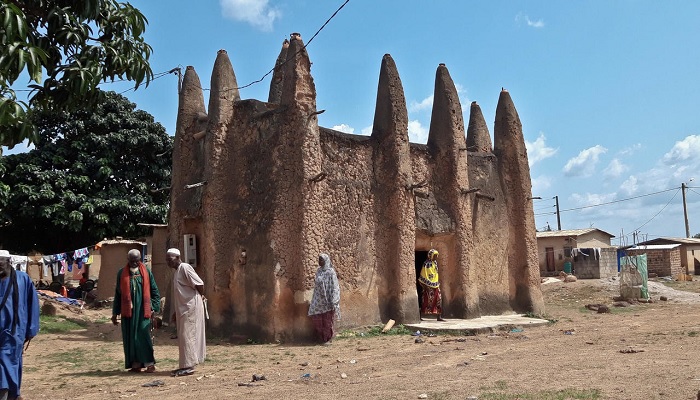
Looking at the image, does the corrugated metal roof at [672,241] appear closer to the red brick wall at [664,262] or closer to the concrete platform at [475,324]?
the red brick wall at [664,262]

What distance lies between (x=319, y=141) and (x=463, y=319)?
18.9 feet

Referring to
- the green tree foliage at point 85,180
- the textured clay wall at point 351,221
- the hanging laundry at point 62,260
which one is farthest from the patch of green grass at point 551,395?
the hanging laundry at point 62,260

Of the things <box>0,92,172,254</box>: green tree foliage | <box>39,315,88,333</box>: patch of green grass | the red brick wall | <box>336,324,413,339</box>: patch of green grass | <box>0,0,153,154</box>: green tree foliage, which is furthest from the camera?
the red brick wall

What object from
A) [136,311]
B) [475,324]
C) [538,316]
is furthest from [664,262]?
[136,311]

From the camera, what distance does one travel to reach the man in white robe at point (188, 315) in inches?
358

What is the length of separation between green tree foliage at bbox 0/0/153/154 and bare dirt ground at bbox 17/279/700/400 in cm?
351

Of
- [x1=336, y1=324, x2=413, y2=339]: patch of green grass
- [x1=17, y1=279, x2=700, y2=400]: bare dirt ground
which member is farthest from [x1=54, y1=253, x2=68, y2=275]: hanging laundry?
[x1=336, y1=324, x2=413, y2=339]: patch of green grass

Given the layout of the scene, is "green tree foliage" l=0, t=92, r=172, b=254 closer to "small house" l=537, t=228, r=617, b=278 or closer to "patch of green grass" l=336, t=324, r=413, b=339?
"patch of green grass" l=336, t=324, r=413, b=339

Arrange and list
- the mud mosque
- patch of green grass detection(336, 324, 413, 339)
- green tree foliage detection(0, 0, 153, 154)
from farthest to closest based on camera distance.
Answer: patch of green grass detection(336, 324, 413, 339) → the mud mosque → green tree foliage detection(0, 0, 153, 154)

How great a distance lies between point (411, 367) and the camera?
9641 millimetres

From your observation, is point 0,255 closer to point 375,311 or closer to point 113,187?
point 375,311

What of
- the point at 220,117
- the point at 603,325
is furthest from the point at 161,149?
the point at 603,325

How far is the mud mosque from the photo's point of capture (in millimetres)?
13266

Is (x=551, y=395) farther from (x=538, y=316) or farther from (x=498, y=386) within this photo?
(x=538, y=316)
